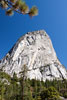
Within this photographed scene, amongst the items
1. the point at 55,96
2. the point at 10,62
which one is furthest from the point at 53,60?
the point at 55,96

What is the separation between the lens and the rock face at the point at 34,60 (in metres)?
76.1

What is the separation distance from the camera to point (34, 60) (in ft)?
283

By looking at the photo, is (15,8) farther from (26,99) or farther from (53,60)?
(53,60)

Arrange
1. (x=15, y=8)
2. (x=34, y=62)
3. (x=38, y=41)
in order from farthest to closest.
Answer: (x=38, y=41), (x=34, y=62), (x=15, y=8)

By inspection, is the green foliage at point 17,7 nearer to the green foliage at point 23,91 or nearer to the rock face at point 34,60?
the green foliage at point 23,91

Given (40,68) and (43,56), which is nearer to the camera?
(40,68)

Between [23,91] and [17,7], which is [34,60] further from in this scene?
[17,7]

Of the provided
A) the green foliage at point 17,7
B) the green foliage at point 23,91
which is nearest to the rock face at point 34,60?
the green foliage at point 23,91

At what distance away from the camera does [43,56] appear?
90.5m

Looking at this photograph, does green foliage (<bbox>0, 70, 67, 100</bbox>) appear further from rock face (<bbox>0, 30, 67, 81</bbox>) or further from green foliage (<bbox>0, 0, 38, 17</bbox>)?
rock face (<bbox>0, 30, 67, 81</bbox>)

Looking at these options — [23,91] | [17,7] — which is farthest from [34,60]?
[17,7]

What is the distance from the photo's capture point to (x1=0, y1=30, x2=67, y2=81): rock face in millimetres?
76125

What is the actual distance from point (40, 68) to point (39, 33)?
39.7m

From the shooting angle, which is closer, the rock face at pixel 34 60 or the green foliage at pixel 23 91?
the green foliage at pixel 23 91
